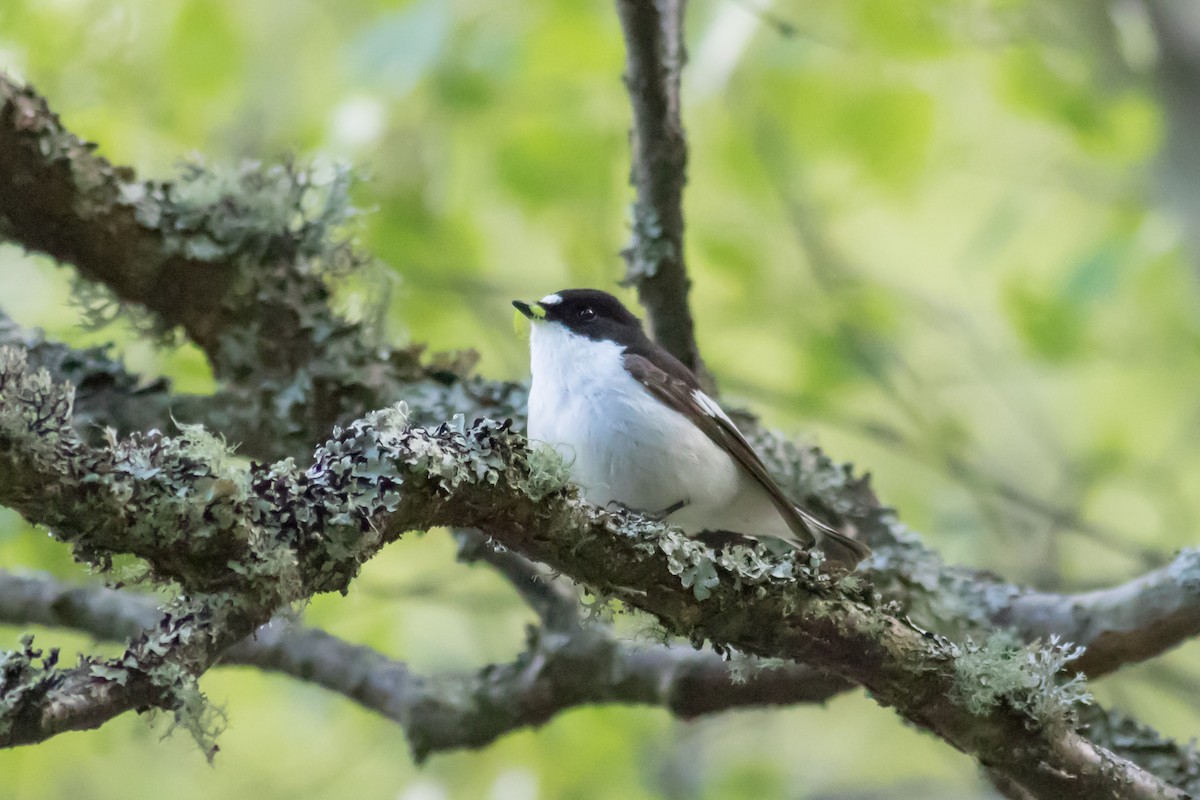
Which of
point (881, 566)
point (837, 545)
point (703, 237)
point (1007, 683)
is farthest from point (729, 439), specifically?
point (703, 237)

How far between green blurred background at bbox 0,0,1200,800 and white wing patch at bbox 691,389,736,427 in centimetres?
109

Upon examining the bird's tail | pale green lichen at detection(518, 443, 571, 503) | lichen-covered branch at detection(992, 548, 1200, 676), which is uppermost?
the bird's tail

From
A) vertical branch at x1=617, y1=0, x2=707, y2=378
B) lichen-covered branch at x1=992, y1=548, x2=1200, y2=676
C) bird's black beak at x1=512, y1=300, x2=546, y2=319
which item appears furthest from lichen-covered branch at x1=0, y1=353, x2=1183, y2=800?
bird's black beak at x1=512, y1=300, x2=546, y2=319

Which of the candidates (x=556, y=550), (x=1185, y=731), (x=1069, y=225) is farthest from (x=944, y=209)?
(x=556, y=550)

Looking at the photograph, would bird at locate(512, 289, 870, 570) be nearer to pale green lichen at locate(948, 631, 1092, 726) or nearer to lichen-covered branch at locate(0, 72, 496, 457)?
lichen-covered branch at locate(0, 72, 496, 457)

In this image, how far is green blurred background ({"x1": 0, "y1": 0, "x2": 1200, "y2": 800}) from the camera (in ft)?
15.2

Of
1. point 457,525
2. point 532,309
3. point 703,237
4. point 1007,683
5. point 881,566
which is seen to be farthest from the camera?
point 703,237

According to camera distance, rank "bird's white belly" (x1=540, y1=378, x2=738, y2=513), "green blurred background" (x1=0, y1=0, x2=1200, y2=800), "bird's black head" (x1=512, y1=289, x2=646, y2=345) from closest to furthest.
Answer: "bird's white belly" (x1=540, y1=378, x2=738, y2=513) < "bird's black head" (x1=512, y1=289, x2=646, y2=345) < "green blurred background" (x1=0, y1=0, x2=1200, y2=800)

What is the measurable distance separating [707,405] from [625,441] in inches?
13.7

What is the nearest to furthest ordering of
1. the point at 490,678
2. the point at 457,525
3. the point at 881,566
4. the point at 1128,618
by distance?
1. the point at 457,525
2. the point at 1128,618
3. the point at 881,566
4. the point at 490,678

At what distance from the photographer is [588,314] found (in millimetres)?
3639

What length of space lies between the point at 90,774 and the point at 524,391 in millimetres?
3758

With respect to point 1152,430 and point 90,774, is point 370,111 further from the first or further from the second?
point 1152,430

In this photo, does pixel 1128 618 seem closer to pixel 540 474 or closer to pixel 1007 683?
pixel 1007 683
